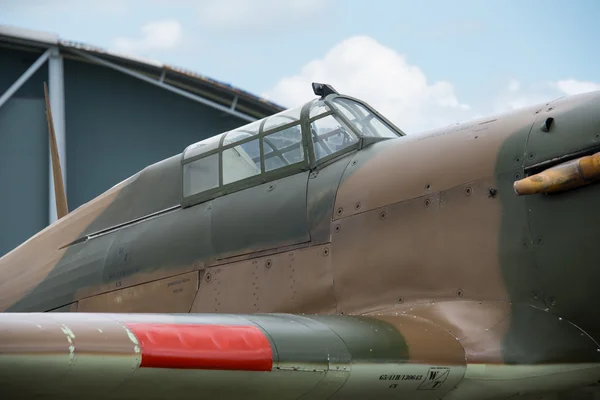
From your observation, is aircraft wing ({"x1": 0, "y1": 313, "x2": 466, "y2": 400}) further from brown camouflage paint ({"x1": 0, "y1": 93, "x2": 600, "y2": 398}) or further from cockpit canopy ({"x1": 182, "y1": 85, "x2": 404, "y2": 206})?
cockpit canopy ({"x1": 182, "y1": 85, "x2": 404, "y2": 206})

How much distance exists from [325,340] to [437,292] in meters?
1.27

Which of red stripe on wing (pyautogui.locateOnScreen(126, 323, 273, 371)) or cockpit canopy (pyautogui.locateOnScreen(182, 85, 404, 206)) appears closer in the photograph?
red stripe on wing (pyautogui.locateOnScreen(126, 323, 273, 371))

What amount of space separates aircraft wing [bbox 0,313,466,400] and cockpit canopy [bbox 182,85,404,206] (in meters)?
1.86

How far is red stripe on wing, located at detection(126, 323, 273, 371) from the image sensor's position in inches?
158

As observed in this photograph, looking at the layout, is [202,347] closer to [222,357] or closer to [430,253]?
[222,357]

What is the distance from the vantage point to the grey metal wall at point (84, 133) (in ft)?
70.4

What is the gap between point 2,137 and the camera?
2144 cm

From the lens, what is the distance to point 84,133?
22156mm

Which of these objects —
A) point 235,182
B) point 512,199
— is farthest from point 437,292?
point 235,182

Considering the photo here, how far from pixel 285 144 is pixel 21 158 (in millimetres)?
16154

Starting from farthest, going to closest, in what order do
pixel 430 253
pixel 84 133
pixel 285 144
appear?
pixel 84 133, pixel 285 144, pixel 430 253

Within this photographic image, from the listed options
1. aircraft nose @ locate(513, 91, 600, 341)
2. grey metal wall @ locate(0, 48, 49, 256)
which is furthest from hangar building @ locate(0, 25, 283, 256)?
aircraft nose @ locate(513, 91, 600, 341)

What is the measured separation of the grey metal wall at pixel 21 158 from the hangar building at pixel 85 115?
25 millimetres

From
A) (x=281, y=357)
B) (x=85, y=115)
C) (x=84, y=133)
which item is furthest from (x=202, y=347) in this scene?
(x=85, y=115)
